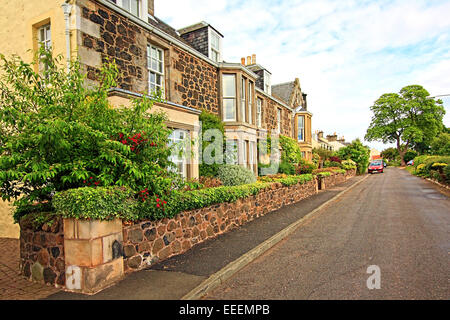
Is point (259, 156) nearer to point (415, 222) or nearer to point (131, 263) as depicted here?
point (415, 222)

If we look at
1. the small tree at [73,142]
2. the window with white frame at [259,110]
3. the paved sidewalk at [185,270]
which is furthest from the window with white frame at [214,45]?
the small tree at [73,142]

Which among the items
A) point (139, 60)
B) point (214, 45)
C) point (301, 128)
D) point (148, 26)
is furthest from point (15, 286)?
point (301, 128)

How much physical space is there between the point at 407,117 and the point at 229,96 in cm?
5060

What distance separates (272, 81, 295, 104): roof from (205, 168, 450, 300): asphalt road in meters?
18.5

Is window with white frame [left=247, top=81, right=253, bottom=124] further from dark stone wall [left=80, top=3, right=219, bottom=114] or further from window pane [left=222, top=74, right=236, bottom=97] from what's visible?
dark stone wall [left=80, top=3, right=219, bottom=114]

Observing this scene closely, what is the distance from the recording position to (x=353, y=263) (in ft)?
17.7

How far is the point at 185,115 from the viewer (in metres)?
10.0

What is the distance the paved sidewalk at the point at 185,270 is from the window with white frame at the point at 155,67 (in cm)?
612

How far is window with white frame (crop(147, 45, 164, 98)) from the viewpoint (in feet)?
33.7

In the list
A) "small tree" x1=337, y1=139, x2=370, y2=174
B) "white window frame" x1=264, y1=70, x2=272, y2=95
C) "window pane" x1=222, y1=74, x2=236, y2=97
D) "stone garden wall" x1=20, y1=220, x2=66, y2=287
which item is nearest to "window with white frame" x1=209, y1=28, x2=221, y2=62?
"window pane" x1=222, y1=74, x2=236, y2=97

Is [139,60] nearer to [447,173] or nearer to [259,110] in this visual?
[259,110]

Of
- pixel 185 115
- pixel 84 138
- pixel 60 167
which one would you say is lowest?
pixel 60 167
